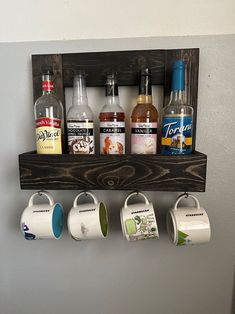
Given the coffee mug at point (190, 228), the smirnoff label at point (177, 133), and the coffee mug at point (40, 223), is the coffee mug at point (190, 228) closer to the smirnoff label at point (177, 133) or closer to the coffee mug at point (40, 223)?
the smirnoff label at point (177, 133)

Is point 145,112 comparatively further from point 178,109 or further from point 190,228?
point 190,228

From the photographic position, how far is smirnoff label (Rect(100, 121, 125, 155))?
1.95 ft

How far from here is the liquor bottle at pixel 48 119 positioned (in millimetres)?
585

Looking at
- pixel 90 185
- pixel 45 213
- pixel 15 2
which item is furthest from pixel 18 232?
pixel 15 2

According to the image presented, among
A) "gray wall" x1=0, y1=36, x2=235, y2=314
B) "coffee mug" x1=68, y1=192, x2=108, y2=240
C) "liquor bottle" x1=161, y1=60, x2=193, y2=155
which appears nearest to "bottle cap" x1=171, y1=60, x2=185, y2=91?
"liquor bottle" x1=161, y1=60, x2=193, y2=155

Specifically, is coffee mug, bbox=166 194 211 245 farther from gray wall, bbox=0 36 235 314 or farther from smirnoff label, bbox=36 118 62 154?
smirnoff label, bbox=36 118 62 154

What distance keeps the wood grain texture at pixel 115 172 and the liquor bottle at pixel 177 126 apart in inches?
1.2

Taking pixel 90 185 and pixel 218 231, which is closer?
pixel 90 185

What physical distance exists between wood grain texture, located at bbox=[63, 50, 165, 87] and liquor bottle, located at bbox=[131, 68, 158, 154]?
45 millimetres

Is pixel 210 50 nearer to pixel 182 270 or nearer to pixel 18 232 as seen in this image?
pixel 182 270

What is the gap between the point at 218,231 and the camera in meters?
0.72

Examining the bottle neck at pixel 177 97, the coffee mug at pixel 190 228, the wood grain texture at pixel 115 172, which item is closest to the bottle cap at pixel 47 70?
the wood grain texture at pixel 115 172

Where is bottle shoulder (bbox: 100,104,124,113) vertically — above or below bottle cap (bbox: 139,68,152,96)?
below

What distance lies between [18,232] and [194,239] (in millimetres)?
532
